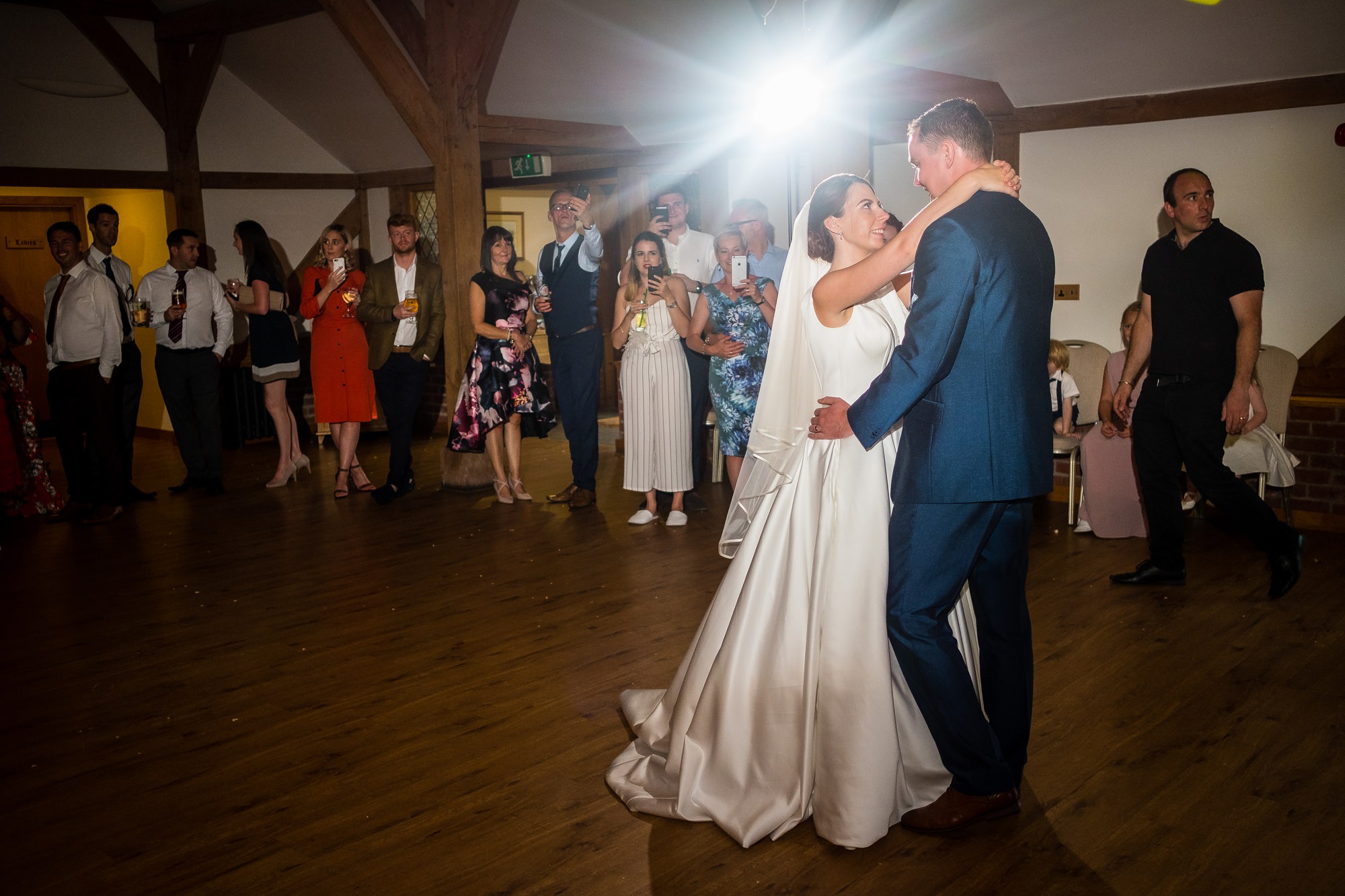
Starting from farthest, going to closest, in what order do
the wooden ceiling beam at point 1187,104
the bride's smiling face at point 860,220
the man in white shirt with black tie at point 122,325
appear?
the man in white shirt with black tie at point 122,325 → the wooden ceiling beam at point 1187,104 → the bride's smiling face at point 860,220

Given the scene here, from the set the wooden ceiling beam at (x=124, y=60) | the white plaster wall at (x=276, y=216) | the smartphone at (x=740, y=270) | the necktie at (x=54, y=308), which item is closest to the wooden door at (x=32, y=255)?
the white plaster wall at (x=276, y=216)

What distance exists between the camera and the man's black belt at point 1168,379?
13.6 ft

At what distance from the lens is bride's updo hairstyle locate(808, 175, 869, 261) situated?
262 cm

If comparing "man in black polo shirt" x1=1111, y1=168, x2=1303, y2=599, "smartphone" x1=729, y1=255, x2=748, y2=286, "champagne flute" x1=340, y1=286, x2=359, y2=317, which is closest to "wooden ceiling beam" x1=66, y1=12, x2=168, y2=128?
"champagne flute" x1=340, y1=286, x2=359, y2=317

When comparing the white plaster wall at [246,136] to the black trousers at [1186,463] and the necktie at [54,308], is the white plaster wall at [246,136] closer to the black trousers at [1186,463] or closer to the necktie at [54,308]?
the necktie at [54,308]

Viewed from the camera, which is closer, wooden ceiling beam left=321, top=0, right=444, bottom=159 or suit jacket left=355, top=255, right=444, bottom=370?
wooden ceiling beam left=321, top=0, right=444, bottom=159

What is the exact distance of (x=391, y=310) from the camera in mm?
6402

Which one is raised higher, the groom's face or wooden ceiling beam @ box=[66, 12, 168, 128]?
wooden ceiling beam @ box=[66, 12, 168, 128]

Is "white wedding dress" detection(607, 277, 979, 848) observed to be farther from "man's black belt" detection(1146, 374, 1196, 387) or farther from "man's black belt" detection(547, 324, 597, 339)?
"man's black belt" detection(547, 324, 597, 339)

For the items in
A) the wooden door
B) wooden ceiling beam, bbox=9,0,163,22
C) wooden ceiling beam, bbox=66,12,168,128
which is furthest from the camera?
the wooden door

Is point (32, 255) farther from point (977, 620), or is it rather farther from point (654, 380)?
point (977, 620)

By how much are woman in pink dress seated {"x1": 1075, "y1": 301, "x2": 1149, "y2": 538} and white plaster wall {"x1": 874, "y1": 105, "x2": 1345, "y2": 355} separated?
3.37ft

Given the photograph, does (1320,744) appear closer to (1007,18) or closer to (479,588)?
(479,588)

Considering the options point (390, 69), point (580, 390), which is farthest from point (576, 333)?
point (390, 69)
